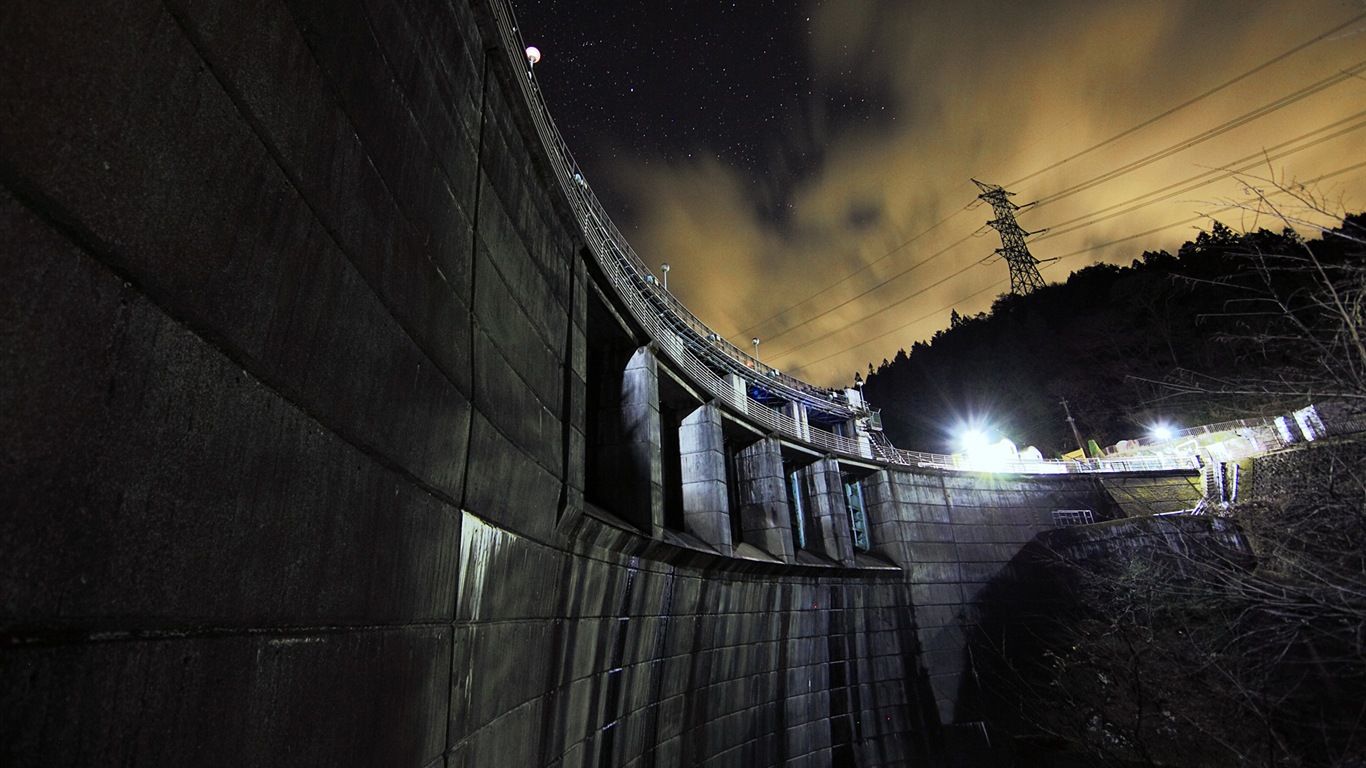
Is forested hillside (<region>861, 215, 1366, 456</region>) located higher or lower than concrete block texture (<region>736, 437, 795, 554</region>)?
higher

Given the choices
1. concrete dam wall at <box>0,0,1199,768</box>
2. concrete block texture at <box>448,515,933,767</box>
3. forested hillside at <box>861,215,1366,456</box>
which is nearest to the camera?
concrete dam wall at <box>0,0,1199,768</box>

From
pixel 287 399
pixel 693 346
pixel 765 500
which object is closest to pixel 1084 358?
pixel 693 346

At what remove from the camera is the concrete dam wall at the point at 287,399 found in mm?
1752

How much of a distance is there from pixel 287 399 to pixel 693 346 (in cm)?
2128

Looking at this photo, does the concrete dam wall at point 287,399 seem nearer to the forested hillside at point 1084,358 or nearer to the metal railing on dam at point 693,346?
the metal railing on dam at point 693,346

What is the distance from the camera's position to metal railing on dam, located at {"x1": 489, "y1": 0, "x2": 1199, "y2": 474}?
7.86 m

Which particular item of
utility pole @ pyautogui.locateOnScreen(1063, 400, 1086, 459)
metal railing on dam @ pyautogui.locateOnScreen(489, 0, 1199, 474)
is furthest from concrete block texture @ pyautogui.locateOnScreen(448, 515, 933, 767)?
utility pole @ pyautogui.locateOnScreen(1063, 400, 1086, 459)

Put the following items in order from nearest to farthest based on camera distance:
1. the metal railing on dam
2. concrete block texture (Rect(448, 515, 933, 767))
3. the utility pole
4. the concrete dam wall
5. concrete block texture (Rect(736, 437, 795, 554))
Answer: the concrete dam wall, concrete block texture (Rect(448, 515, 933, 767)), the metal railing on dam, concrete block texture (Rect(736, 437, 795, 554)), the utility pole

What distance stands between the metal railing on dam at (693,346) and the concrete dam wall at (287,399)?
0.67 meters

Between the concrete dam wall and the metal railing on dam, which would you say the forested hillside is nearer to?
the metal railing on dam

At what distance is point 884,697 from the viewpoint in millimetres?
22125

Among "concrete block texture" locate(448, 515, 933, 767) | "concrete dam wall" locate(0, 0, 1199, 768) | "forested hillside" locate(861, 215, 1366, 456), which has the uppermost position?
"forested hillside" locate(861, 215, 1366, 456)

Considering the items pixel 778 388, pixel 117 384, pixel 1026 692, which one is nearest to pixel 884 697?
pixel 1026 692

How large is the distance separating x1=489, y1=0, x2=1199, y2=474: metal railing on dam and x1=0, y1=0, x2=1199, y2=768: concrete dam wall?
67 centimetres
